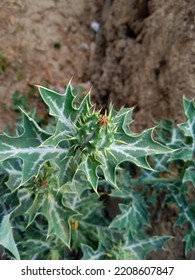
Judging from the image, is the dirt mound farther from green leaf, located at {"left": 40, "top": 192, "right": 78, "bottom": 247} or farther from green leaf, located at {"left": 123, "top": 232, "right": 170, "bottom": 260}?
green leaf, located at {"left": 40, "top": 192, "right": 78, "bottom": 247}

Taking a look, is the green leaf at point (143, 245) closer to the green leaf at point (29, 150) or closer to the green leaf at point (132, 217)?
the green leaf at point (132, 217)

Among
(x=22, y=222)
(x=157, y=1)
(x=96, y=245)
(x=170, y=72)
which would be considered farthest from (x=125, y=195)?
(x=157, y=1)

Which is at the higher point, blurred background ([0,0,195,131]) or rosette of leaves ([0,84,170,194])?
blurred background ([0,0,195,131])

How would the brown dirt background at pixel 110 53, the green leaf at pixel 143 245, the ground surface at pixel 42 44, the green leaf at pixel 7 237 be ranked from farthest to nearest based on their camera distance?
the ground surface at pixel 42 44 < the brown dirt background at pixel 110 53 < the green leaf at pixel 143 245 < the green leaf at pixel 7 237

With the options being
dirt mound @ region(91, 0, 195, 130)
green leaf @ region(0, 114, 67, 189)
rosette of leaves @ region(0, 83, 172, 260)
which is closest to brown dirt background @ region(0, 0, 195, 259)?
dirt mound @ region(91, 0, 195, 130)

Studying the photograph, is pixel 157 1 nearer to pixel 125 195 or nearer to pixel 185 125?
pixel 185 125

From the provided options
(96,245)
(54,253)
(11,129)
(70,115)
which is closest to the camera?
(70,115)

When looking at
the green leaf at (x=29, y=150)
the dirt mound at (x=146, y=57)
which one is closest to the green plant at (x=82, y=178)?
the green leaf at (x=29, y=150)
